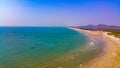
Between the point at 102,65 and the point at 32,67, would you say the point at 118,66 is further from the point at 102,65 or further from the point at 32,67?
the point at 32,67

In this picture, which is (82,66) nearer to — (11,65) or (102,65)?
(102,65)

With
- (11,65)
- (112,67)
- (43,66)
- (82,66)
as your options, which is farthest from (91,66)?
(11,65)

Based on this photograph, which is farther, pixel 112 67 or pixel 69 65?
pixel 69 65

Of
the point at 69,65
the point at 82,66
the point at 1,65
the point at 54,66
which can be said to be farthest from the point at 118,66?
the point at 1,65

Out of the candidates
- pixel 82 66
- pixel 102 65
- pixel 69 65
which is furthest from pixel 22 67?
pixel 102 65

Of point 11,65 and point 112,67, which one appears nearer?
point 112,67

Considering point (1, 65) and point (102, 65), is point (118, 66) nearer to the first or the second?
point (102, 65)

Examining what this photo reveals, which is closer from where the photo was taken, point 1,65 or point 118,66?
point 118,66
